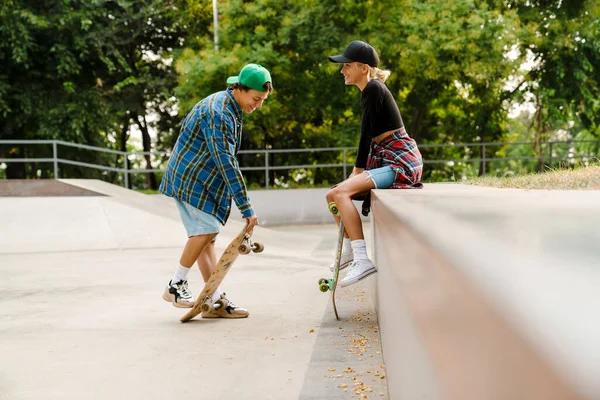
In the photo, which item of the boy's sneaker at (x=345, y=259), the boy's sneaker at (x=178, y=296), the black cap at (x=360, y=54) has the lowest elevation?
the boy's sneaker at (x=178, y=296)

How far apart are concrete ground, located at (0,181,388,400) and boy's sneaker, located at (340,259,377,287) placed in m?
0.37

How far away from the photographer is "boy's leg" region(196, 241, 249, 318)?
5180 millimetres

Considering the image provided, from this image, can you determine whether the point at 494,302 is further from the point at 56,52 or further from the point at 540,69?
the point at 56,52

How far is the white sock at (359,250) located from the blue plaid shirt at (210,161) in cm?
77

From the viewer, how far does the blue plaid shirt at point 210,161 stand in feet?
15.8

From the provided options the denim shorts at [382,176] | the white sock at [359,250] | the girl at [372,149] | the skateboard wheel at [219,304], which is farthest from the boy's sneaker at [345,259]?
the skateboard wheel at [219,304]

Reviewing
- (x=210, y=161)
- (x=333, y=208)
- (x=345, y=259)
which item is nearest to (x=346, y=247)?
(x=345, y=259)

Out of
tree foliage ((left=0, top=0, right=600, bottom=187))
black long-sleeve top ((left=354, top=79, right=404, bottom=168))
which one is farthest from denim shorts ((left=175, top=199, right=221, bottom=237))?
tree foliage ((left=0, top=0, right=600, bottom=187))

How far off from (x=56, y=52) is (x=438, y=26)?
11.4 m

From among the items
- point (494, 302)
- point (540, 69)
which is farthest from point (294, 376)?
point (540, 69)

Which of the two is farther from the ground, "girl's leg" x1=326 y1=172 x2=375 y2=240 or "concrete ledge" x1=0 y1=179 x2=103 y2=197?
"girl's leg" x1=326 y1=172 x2=375 y2=240

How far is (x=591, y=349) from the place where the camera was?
536 mm

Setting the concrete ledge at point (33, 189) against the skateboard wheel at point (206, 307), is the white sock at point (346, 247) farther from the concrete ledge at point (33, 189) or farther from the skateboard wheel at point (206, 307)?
the concrete ledge at point (33, 189)

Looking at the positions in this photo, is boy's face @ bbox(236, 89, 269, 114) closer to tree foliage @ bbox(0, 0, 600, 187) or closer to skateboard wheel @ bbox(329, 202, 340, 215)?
skateboard wheel @ bbox(329, 202, 340, 215)
